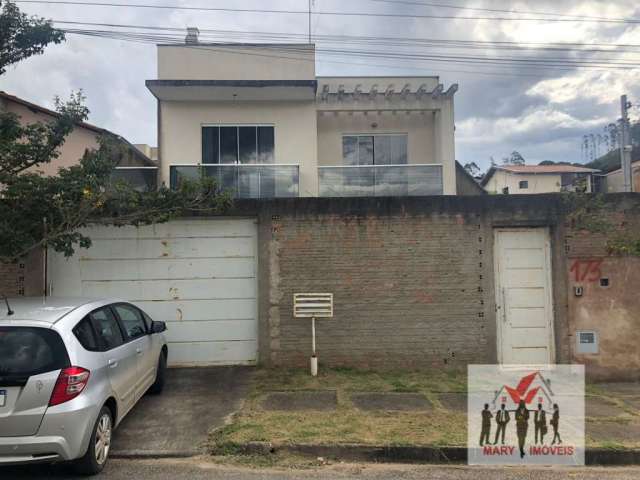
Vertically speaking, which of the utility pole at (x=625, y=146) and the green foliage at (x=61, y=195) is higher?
the utility pole at (x=625, y=146)

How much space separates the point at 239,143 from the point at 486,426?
11.1m

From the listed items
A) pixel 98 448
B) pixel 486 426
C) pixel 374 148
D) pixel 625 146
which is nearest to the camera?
pixel 98 448

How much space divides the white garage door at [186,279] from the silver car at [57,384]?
2.99m

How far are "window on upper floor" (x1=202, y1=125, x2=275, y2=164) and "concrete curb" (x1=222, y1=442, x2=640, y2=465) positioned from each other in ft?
34.2

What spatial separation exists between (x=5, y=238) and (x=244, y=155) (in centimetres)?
867

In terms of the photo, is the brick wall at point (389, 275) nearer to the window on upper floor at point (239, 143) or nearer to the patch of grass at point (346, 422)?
the patch of grass at point (346, 422)

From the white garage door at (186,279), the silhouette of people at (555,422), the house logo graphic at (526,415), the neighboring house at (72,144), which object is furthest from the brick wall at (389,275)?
the neighboring house at (72,144)

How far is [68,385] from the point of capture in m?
3.78

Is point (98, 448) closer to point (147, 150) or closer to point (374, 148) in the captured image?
point (374, 148)

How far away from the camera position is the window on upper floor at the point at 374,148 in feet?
50.0

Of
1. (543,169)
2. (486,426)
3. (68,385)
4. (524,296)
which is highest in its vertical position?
(543,169)

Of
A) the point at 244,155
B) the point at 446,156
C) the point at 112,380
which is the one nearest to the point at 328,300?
the point at 112,380

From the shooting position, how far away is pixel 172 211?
6.97 meters

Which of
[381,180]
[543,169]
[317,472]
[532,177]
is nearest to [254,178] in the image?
[381,180]
